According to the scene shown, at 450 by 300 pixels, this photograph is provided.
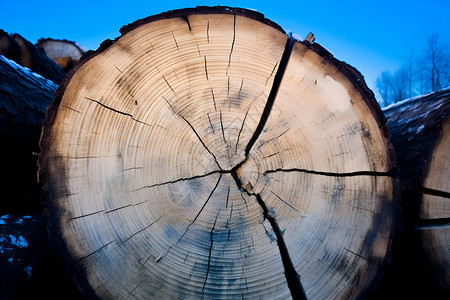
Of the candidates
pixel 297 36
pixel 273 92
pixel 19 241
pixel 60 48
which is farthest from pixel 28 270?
pixel 60 48

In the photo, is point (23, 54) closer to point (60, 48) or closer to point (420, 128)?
point (60, 48)

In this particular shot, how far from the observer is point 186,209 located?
1.12 metres

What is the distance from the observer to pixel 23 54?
103 inches

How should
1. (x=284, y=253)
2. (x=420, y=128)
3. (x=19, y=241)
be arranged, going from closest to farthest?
(x=284, y=253) < (x=19, y=241) < (x=420, y=128)

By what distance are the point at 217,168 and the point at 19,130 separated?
1242 millimetres

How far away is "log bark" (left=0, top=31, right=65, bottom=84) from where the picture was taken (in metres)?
2.57

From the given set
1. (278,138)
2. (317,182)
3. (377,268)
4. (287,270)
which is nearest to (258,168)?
(278,138)

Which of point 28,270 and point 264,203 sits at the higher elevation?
point 264,203

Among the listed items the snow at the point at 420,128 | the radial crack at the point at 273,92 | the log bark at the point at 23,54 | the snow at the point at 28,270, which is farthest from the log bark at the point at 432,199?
the log bark at the point at 23,54

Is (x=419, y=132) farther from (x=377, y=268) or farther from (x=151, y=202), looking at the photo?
(x=151, y=202)

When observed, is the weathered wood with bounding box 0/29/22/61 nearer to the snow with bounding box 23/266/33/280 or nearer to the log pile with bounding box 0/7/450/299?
the log pile with bounding box 0/7/450/299

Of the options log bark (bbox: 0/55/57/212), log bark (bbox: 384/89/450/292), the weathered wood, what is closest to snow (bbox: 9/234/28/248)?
log bark (bbox: 0/55/57/212)

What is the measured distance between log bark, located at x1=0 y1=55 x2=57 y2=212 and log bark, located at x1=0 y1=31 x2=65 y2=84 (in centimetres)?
108

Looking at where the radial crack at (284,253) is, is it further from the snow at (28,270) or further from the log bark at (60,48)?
the log bark at (60,48)
